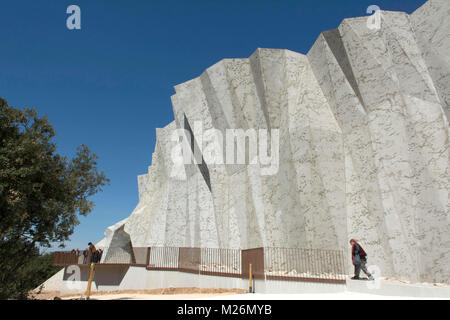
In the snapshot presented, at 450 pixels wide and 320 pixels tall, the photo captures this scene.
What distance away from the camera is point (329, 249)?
48.5 ft

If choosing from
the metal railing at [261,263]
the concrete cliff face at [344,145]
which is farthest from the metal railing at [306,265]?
the concrete cliff face at [344,145]

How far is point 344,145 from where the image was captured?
16.4 metres

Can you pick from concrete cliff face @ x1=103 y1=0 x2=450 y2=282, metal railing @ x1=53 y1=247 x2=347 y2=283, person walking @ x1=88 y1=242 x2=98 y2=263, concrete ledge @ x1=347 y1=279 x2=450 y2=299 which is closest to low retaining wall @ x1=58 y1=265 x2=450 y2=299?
concrete ledge @ x1=347 y1=279 x2=450 y2=299

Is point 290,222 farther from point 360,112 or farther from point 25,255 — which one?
point 25,255

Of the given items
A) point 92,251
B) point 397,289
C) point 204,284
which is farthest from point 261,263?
point 92,251

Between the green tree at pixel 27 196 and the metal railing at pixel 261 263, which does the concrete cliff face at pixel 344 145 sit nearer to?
the metal railing at pixel 261 263

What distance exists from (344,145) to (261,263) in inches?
310

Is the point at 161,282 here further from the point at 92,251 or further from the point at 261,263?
the point at 261,263

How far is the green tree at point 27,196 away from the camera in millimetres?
8406

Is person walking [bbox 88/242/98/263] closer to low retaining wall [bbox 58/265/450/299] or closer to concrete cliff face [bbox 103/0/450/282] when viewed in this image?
low retaining wall [bbox 58/265/450/299]

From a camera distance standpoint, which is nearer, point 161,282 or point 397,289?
point 397,289

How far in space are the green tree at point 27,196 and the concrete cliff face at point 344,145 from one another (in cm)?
1003

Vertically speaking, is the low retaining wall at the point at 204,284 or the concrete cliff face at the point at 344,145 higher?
the concrete cliff face at the point at 344,145
